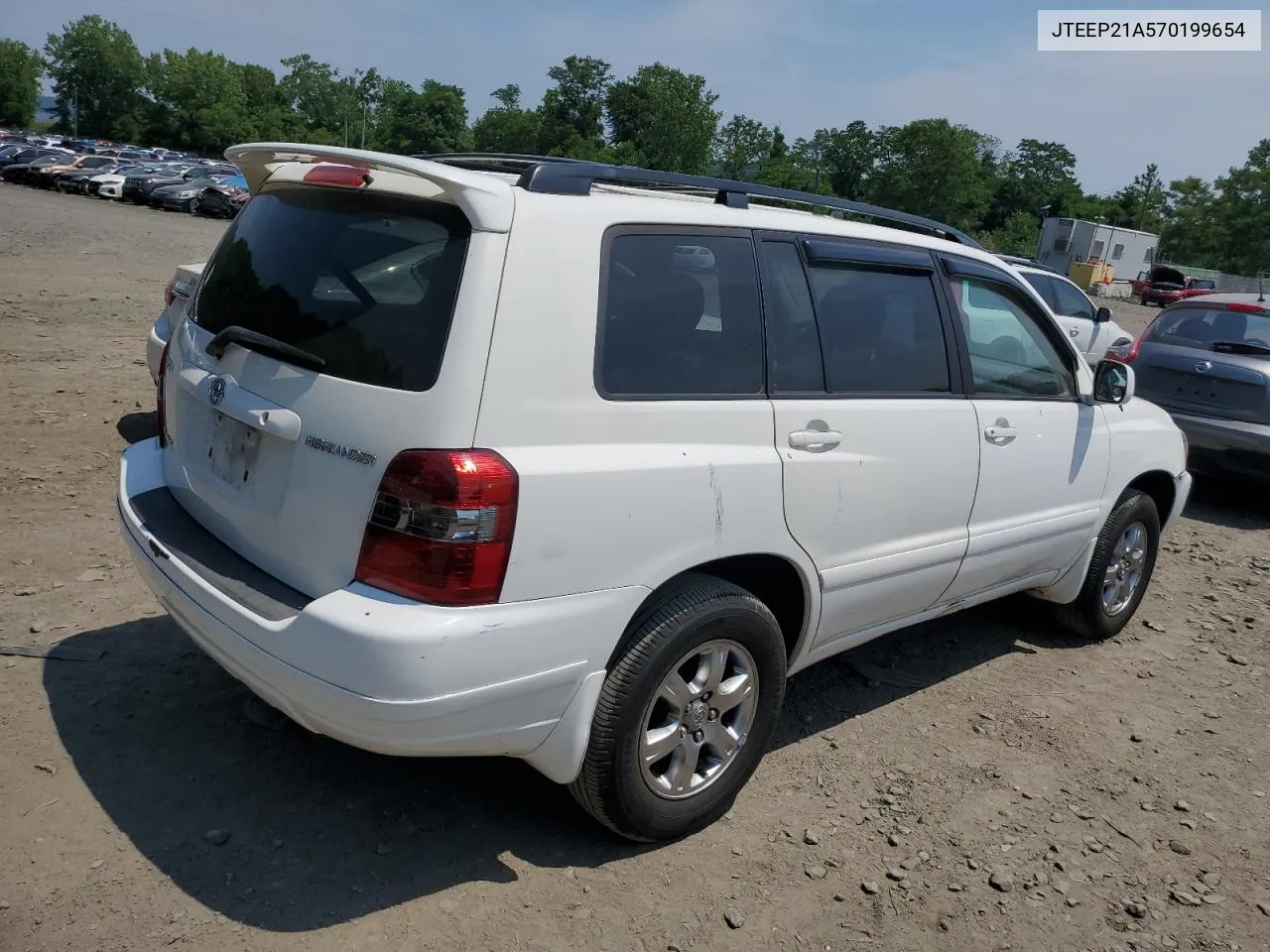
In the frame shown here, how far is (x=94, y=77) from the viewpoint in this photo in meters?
107

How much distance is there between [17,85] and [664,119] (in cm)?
6360

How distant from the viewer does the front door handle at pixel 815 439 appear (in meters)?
3.17

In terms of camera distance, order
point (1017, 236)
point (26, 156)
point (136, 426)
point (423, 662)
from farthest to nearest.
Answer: point (1017, 236)
point (26, 156)
point (136, 426)
point (423, 662)

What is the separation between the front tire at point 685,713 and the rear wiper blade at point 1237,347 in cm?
636

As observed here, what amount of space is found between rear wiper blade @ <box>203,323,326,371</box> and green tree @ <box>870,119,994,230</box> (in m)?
89.8

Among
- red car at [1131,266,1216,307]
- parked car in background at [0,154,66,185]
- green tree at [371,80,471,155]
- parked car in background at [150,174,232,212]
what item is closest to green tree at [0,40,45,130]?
green tree at [371,80,471,155]

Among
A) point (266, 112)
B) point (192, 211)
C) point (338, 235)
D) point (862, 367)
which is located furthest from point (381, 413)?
point (266, 112)

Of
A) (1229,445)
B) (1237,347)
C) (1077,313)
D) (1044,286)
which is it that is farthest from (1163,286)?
(1229,445)

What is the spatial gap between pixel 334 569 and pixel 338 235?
963 millimetres

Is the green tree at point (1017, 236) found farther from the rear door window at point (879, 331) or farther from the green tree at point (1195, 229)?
the rear door window at point (879, 331)

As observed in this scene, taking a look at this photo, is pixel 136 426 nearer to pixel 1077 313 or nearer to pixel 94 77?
pixel 1077 313

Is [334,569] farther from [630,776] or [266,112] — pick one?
[266,112]

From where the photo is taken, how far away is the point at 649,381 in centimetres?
286

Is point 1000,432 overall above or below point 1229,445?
above
